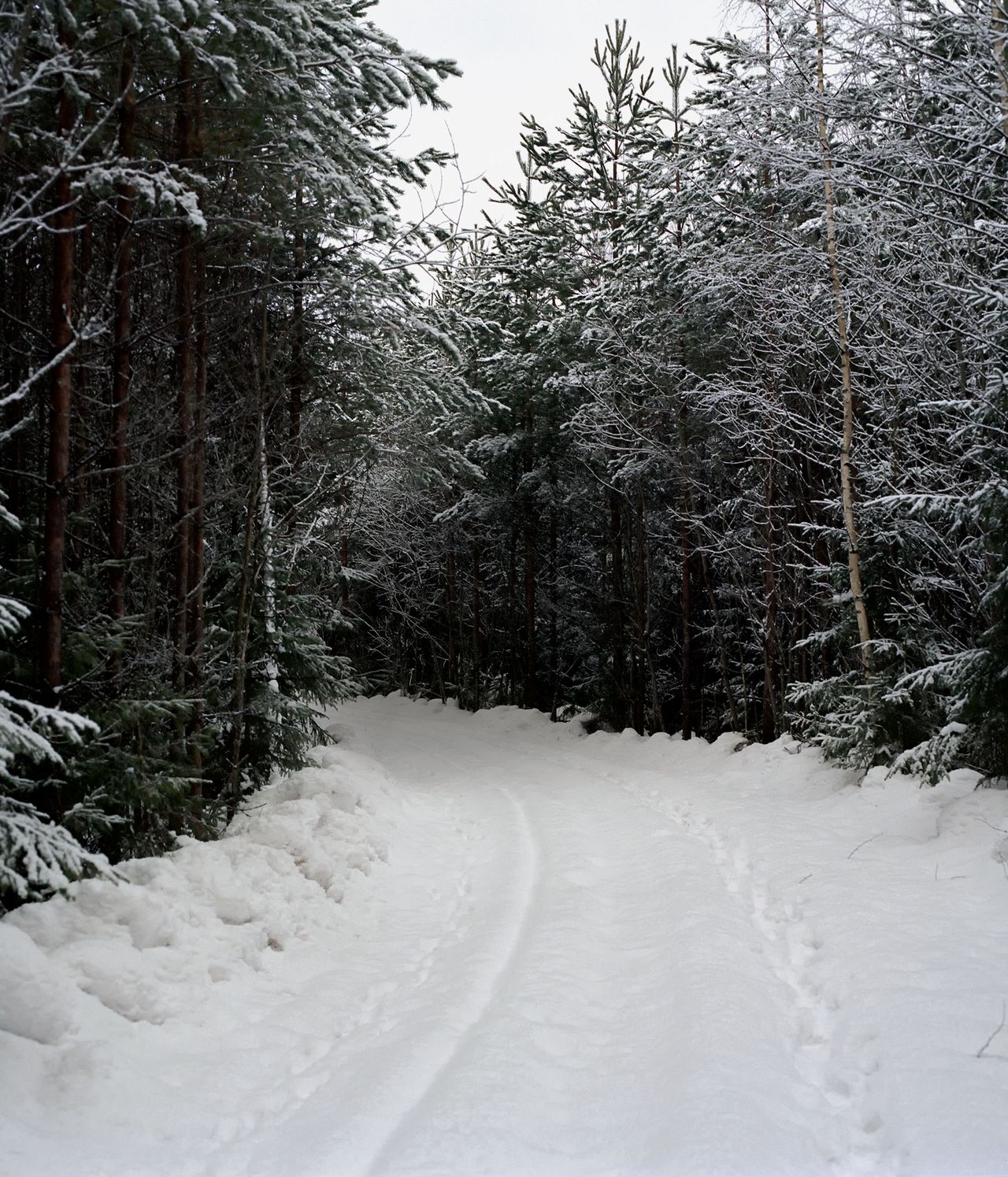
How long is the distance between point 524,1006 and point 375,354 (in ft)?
31.7

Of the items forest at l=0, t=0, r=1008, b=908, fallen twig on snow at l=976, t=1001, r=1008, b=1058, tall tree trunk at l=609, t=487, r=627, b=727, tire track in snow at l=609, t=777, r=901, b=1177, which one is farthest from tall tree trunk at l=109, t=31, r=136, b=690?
tall tree trunk at l=609, t=487, r=627, b=727

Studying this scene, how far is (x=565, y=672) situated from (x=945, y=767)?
59.1ft

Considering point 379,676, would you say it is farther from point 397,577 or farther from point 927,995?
point 927,995

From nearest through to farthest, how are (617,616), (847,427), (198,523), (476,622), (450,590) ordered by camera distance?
(198,523) → (847,427) → (617,616) → (476,622) → (450,590)

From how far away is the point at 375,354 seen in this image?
12.2 meters

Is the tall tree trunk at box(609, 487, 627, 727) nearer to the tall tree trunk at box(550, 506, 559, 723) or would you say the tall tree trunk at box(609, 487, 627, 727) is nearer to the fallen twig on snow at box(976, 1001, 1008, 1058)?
the tall tree trunk at box(550, 506, 559, 723)

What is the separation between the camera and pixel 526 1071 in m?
4.38

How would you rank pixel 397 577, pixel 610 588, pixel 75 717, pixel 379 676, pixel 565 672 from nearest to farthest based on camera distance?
1. pixel 75 717
2. pixel 610 588
3. pixel 565 672
4. pixel 397 577
5. pixel 379 676

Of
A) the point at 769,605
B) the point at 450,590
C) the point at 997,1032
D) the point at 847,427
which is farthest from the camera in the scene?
the point at 450,590

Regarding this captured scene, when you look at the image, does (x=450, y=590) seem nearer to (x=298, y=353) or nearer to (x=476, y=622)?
(x=476, y=622)

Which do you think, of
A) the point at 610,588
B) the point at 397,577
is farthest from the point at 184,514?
the point at 397,577

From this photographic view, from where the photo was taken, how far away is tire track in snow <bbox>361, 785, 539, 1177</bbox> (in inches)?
150

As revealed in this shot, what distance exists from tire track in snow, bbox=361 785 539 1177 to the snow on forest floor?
0.08ft

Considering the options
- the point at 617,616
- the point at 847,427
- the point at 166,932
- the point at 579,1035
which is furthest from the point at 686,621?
the point at 166,932
